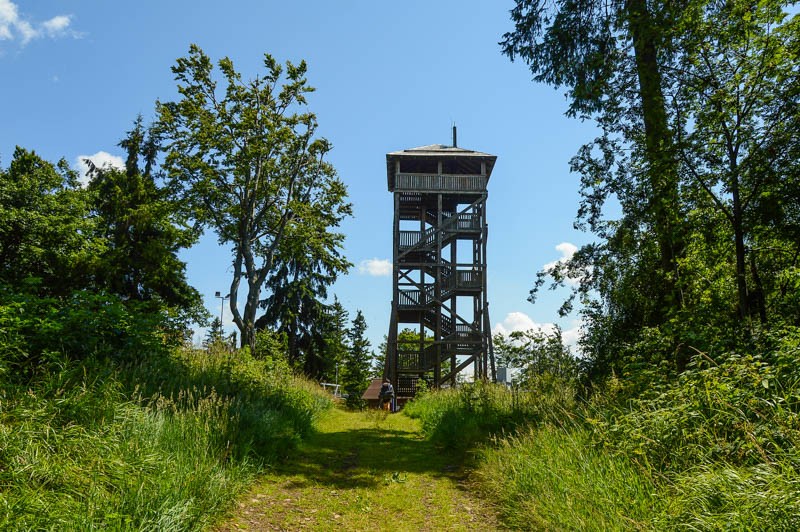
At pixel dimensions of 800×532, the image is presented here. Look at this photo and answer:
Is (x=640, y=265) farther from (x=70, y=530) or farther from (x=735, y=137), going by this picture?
(x=70, y=530)

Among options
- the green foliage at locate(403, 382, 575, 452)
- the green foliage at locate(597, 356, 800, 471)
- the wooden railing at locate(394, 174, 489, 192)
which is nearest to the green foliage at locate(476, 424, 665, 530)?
the green foliage at locate(597, 356, 800, 471)

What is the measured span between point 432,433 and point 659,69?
25.3ft

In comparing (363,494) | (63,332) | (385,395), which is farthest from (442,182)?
(363,494)

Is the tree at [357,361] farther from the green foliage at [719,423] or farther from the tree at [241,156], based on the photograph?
the green foliage at [719,423]

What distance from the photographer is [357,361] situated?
4425cm

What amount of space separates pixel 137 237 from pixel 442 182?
16.0m

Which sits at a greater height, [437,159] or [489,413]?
[437,159]

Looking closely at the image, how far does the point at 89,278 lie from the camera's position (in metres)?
24.9

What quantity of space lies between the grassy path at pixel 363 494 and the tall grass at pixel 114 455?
0.37 metres

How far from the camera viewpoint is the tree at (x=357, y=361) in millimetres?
41156

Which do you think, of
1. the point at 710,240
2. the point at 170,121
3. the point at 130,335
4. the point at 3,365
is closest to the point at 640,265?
the point at 710,240

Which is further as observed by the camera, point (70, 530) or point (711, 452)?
point (711, 452)

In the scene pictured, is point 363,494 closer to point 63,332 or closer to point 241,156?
point 63,332

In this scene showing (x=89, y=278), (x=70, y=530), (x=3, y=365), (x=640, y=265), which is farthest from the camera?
(x=89, y=278)
